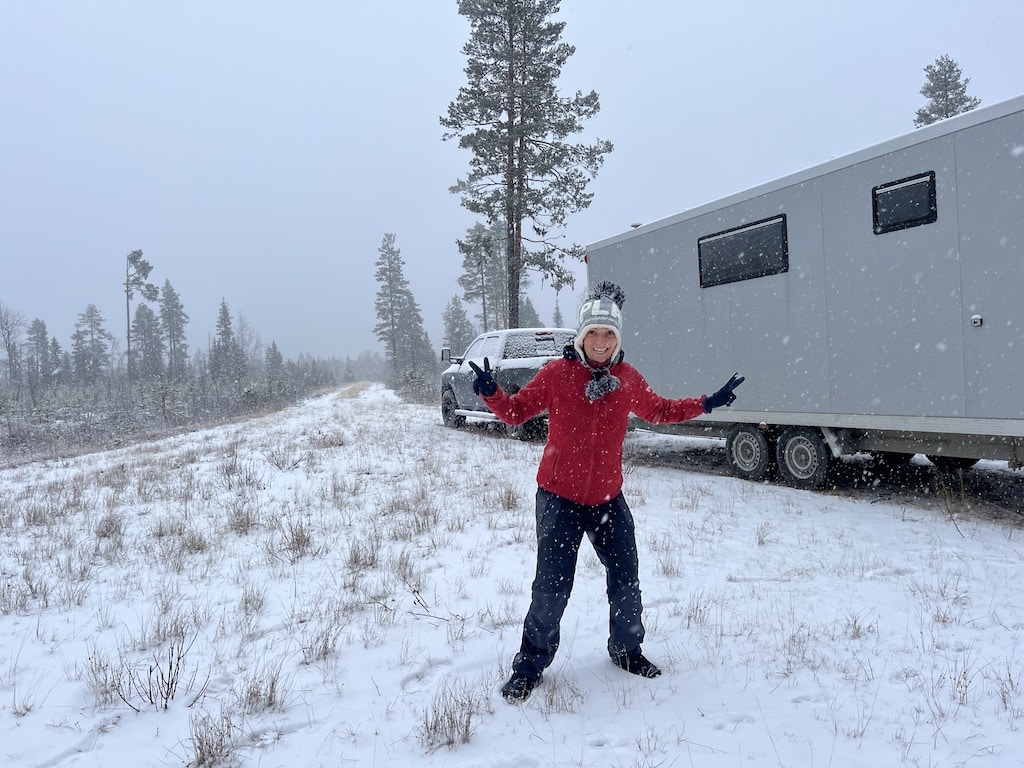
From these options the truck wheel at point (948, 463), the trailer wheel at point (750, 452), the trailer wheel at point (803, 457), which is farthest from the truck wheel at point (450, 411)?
the truck wheel at point (948, 463)

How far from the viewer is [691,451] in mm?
10344

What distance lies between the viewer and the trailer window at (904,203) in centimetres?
555

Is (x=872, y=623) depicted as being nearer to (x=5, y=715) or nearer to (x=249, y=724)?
(x=249, y=724)

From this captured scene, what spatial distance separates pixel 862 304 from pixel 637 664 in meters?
4.95

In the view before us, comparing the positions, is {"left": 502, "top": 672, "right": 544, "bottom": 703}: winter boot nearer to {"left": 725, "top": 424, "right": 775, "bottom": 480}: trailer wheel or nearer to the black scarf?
the black scarf

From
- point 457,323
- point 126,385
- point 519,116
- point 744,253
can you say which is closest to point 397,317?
point 457,323

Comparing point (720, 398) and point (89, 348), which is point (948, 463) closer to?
point (720, 398)

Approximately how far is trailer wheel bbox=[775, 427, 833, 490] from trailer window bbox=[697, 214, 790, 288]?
6.43 ft

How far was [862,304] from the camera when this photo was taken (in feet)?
20.2

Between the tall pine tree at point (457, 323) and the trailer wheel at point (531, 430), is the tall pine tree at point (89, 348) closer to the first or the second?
the tall pine tree at point (457, 323)

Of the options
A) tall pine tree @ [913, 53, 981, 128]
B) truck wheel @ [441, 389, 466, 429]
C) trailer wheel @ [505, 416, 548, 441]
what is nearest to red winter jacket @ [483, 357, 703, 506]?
trailer wheel @ [505, 416, 548, 441]

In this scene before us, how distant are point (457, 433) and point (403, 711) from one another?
10.3m

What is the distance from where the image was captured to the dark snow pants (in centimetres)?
273

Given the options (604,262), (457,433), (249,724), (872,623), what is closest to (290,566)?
(249,724)
